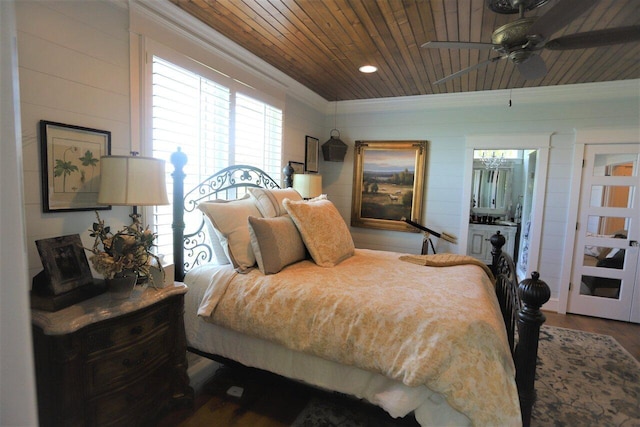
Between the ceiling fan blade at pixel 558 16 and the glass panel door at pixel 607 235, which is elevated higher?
the ceiling fan blade at pixel 558 16

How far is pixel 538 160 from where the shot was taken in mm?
3793

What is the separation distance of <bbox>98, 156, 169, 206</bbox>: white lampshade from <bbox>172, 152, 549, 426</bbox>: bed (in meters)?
0.50

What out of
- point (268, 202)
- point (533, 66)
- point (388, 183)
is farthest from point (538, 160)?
point (268, 202)

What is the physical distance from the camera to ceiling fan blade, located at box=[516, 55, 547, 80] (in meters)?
1.97

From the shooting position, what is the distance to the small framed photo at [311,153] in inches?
168

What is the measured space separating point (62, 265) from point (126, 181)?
479mm

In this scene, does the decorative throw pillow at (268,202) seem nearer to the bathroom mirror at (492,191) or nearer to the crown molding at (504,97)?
the crown molding at (504,97)

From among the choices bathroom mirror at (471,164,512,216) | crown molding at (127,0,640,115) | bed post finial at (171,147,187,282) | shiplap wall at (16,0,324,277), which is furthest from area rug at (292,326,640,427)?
bathroom mirror at (471,164,512,216)

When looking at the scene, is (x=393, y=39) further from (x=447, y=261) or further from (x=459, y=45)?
(x=447, y=261)

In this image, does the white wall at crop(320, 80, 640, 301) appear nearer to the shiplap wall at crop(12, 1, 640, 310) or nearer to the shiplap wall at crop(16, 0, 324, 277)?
the shiplap wall at crop(12, 1, 640, 310)

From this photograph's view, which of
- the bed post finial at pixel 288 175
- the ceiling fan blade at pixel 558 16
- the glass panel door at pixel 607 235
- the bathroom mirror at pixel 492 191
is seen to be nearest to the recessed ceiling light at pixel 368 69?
the bed post finial at pixel 288 175

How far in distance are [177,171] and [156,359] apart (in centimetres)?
115

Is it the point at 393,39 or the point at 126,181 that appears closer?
the point at 126,181

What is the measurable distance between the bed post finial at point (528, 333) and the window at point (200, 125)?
222cm
